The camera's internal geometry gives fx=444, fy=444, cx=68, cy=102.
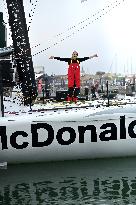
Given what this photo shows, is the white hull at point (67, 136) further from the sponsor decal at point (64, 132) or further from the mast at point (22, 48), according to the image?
the mast at point (22, 48)

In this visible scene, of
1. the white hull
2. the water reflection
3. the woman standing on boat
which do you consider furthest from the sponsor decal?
the woman standing on boat

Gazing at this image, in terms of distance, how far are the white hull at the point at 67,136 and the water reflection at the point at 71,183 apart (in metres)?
0.22

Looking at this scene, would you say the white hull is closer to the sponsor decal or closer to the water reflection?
the sponsor decal

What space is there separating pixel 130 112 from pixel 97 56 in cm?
322

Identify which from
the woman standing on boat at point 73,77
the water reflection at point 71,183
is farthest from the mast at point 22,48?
the water reflection at point 71,183

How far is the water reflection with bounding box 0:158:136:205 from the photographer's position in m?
7.16

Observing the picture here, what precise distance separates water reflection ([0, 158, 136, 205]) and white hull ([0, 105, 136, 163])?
0.22 meters

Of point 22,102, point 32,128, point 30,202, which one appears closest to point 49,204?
point 30,202

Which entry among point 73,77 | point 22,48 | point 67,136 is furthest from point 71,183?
point 22,48

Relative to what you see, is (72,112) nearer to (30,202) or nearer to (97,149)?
(97,149)

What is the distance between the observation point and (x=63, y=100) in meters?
12.7

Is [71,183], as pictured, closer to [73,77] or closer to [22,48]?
[73,77]

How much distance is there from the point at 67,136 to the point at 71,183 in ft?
5.31

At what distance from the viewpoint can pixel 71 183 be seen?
8047 mm
